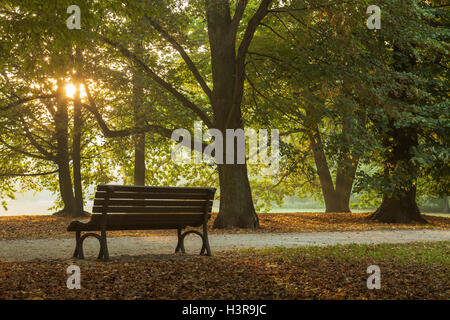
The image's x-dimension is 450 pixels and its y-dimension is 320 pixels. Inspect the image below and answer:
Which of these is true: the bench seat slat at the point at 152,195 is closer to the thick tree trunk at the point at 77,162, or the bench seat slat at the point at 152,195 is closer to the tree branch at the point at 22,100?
the thick tree trunk at the point at 77,162

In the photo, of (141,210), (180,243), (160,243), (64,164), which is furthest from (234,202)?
(64,164)

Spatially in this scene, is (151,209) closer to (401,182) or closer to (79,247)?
(79,247)

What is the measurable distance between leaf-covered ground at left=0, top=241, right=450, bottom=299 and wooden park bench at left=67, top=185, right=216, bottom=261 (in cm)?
48

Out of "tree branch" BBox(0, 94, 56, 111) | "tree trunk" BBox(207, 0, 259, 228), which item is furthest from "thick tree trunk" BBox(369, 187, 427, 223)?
"tree branch" BBox(0, 94, 56, 111)

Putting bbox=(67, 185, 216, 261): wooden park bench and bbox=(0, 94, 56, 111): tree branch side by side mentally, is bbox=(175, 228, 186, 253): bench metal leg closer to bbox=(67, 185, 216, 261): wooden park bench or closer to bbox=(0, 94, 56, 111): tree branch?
bbox=(67, 185, 216, 261): wooden park bench

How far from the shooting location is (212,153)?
60.3ft

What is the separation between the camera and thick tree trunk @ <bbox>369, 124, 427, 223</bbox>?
1717 centimetres

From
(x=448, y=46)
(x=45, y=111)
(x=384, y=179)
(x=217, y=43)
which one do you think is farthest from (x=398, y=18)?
(x=45, y=111)

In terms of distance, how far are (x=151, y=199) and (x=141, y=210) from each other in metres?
0.22

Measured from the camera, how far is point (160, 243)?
400 inches

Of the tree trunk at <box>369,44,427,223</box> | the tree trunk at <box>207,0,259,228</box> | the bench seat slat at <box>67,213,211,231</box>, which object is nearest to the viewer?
the bench seat slat at <box>67,213,211,231</box>

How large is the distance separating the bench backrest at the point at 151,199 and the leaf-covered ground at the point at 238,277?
0.74 meters

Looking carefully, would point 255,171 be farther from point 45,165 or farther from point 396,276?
point 396,276

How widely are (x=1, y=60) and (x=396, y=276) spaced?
8.85 m
